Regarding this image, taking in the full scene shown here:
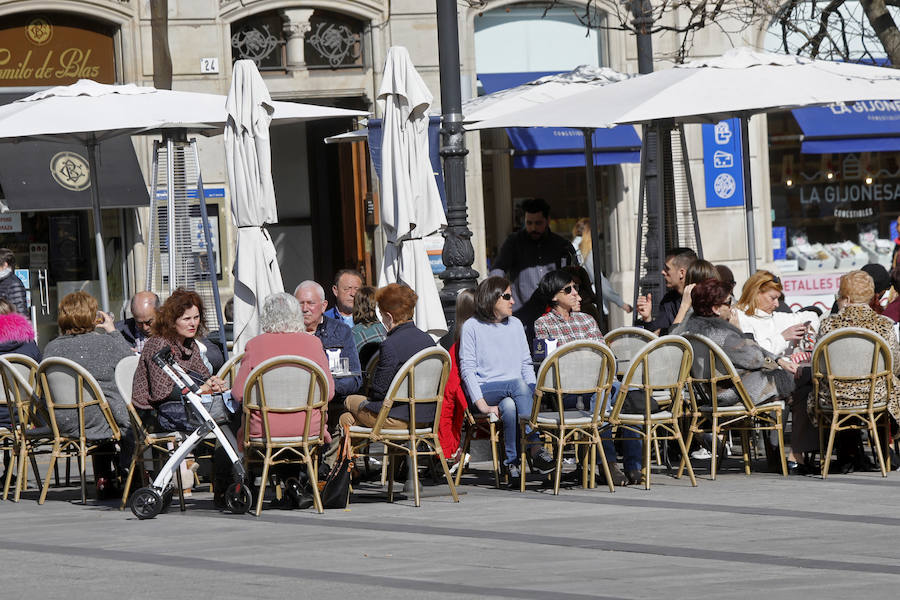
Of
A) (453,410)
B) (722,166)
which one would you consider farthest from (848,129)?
(453,410)

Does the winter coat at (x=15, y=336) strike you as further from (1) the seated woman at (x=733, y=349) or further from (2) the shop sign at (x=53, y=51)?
(2) the shop sign at (x=53, y=51)

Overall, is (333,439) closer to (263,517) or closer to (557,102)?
(263,517)

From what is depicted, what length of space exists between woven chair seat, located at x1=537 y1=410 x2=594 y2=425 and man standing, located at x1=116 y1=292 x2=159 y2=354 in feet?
9.87

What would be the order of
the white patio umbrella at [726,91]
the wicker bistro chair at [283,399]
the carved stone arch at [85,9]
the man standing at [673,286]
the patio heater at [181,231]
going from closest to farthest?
the wicker bistro chair at [283,399] < the white patio umbrella at [726,91] < the man standing at [673,286] < the patio heater at [181,231] < the carved stone arch at [85,9]

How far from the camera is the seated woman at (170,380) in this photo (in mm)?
8930

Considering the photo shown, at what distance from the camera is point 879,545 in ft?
23.1

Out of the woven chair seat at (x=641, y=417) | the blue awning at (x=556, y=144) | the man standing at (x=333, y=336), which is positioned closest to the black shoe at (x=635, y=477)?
the woven chair seat at (x=641, y=417)

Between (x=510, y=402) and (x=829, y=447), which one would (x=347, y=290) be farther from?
(x=829, y=447)

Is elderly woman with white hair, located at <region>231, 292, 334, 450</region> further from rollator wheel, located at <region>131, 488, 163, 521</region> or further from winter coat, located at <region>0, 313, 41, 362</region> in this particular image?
winter coat, located at <region>0, 313, 41, 362</region>

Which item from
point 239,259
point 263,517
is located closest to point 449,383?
point 263,517

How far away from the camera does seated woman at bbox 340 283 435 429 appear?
356 inches

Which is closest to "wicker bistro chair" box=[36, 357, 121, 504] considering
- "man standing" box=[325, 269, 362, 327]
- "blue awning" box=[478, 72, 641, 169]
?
"man standing" box=[325, 269, 362, 327]

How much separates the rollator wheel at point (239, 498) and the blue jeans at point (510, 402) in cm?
173

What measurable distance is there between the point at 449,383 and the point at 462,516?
1146 mm
